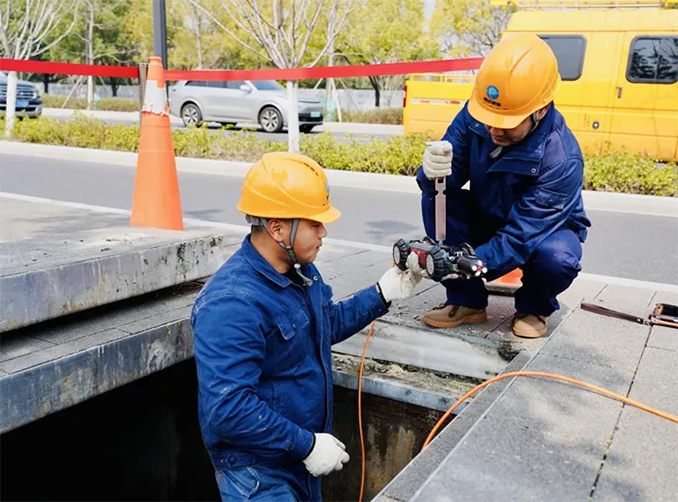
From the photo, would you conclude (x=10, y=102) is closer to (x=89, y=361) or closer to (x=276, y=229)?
(x=89, y=361)

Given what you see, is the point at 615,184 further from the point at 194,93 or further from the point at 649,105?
the point at 194,93

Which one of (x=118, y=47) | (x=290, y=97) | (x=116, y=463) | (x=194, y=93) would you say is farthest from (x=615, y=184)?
A: (x=118, y=47)

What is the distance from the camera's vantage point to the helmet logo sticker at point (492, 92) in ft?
9.06

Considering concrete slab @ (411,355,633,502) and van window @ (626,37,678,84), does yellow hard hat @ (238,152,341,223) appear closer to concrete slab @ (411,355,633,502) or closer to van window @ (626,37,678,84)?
concrete slab @ (411,355,633,502)

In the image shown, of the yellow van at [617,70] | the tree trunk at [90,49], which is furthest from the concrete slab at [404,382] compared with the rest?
the tree trunk at [90,49]

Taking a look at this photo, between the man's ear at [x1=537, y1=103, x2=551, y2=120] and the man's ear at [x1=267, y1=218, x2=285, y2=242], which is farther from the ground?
the man's ear at [x1=537, y1=103, x2=551, y2=120]

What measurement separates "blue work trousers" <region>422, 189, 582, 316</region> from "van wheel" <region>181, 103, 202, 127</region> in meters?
15.9

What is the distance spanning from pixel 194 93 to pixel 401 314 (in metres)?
15.7

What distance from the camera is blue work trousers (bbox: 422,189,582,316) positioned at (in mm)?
2902

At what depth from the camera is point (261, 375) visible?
227cm

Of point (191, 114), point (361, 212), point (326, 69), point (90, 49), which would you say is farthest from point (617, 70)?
point (90, 49)

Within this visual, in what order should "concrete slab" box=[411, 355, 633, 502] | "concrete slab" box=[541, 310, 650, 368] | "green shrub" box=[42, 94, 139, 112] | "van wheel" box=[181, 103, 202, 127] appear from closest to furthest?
1. "concrete slab" box=[411, 355, 633, 502]
2. "concrete slab" box=[541, 310, 650, 368]
3. "van wheel" box=[181, 103, 202, 127]
4. "green shrub" box=[42, 94, 139, 112]

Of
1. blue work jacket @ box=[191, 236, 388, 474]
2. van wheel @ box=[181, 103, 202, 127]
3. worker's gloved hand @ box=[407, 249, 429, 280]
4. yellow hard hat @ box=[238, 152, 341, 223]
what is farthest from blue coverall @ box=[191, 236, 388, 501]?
van wheel @ box=[181, 103, 202, 127]

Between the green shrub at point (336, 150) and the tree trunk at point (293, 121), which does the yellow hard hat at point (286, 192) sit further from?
the tree trunk at point (293, 121)
